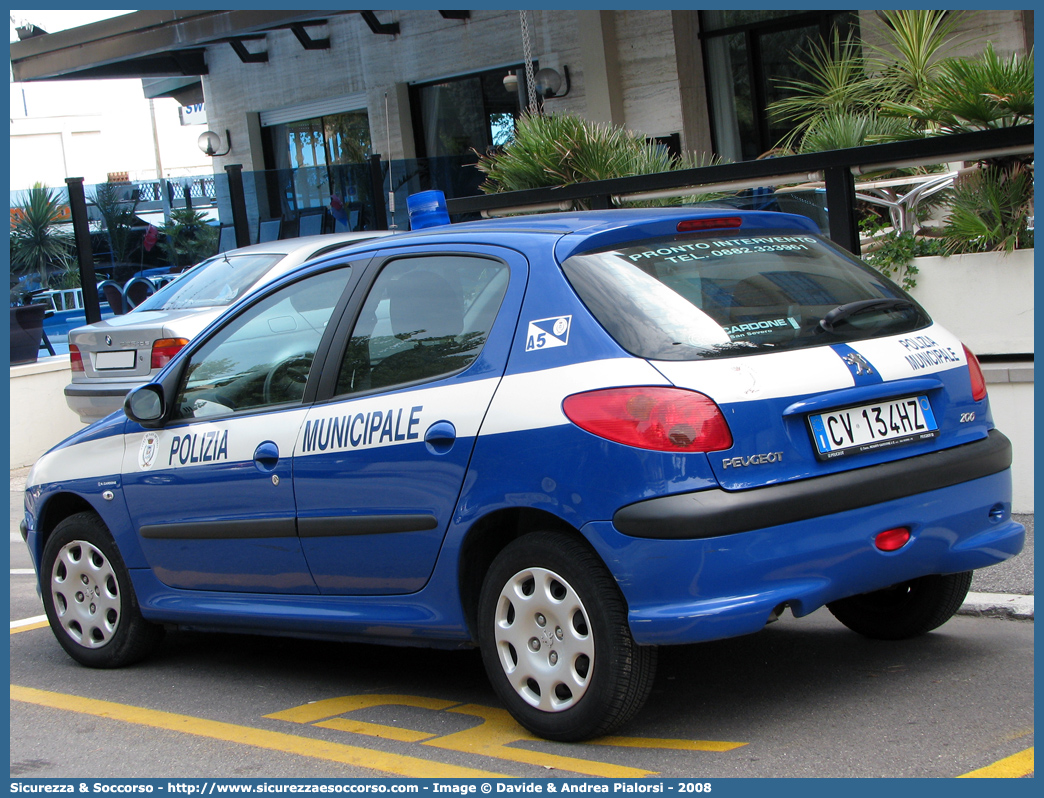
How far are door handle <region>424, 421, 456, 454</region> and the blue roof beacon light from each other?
1.68m

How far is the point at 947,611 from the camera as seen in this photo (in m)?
4.54

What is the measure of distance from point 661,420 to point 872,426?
2.36 feet

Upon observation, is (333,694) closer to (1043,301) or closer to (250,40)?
(1043,301)

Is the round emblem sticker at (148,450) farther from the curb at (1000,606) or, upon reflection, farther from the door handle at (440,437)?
the curb at (1000,606)

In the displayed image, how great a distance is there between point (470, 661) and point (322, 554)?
1.00 meters

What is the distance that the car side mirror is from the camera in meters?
4.99

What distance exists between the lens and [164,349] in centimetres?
926

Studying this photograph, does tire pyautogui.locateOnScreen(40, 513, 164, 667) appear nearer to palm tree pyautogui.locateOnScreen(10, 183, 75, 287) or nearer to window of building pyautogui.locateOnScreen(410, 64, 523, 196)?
palm tree pyautogui.locateOnScreen(10, 183, 75, 287)

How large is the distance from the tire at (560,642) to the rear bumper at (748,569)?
11 centimetres

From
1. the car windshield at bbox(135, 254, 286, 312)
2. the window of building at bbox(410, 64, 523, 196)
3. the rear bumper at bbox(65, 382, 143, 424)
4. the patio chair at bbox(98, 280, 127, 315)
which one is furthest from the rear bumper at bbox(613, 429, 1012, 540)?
the window of building at bbox(410, 64, 523, 196)

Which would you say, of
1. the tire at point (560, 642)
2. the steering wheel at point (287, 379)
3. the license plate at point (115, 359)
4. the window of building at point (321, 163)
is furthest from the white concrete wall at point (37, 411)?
the tire at point (560, 642)

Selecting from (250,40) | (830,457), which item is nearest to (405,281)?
(830,457)

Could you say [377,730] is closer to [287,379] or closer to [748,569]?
[287,379]

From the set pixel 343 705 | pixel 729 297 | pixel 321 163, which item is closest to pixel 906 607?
pixel 729 297
